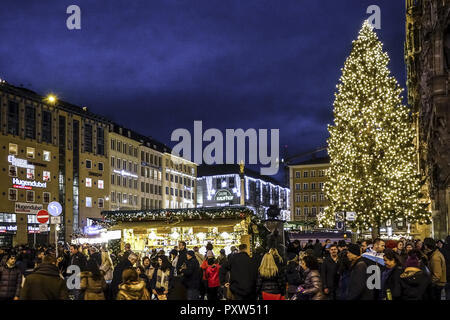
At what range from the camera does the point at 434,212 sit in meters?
36.9

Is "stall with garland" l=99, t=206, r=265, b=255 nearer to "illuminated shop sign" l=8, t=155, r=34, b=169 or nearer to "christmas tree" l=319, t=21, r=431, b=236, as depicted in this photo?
"christmas tree" l=319, t=21, r=431, b=236

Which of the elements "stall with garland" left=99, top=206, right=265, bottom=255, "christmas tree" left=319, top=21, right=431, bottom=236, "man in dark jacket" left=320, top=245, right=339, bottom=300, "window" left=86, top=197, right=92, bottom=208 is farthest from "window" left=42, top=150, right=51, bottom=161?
"man in dark jacket" left=320, top=245, right=339, bottom=300

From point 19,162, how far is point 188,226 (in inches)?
1629

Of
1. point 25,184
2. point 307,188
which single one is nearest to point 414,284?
point 25,184

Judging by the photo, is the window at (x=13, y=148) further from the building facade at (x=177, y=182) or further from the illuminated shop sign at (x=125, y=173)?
the building facade at (x=177, y=182)

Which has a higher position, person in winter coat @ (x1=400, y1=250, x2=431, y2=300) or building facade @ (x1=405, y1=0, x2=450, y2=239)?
building facade @ (x1=405, y1=0, x2=450, y2=239)

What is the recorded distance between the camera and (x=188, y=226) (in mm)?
27188

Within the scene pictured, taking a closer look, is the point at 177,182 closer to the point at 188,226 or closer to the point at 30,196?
the point at 30,196

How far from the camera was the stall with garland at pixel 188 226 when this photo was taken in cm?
2669

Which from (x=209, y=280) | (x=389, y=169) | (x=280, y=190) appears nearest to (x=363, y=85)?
(x=389, y=169)

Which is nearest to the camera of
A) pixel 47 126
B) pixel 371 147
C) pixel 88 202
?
pixel 371 147

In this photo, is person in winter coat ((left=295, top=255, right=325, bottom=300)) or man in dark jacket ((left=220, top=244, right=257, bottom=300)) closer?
person in winter coat ((left=295, top=255, right=325, bottom=300))

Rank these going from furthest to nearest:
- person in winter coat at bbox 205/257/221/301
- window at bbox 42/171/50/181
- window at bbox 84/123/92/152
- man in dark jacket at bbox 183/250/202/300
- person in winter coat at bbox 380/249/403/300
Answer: window at bbox 84/123/92/152 < window at bbox 42/171/50/181 < person in winter coat at bbox 205/257/221/301 < man in dark jacket at bbox 183/250/202/300 < person in winter coat at bbox 380/249/403/300

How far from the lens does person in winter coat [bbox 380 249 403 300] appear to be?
9.54 meters
